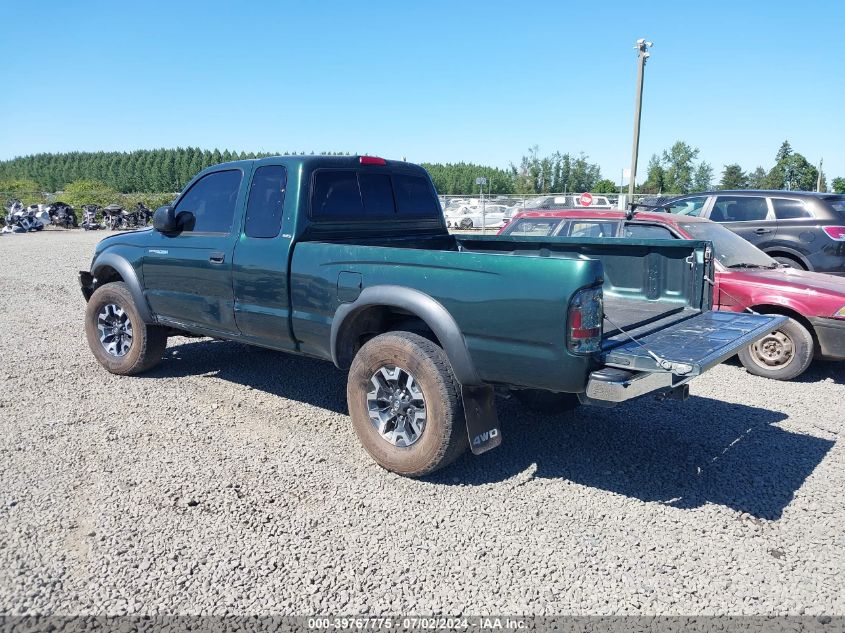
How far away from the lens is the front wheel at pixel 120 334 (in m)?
6.07

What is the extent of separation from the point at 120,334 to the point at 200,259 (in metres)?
1.65

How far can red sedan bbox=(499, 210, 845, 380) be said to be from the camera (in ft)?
20.0

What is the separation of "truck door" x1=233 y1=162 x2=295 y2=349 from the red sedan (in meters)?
3.93

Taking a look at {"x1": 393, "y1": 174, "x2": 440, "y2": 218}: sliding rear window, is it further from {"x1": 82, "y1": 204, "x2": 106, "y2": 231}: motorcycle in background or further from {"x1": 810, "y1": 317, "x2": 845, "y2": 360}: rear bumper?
{"x1": 82, "y1": 204, "x2": 106, "y2": 231}: motorcycle in background

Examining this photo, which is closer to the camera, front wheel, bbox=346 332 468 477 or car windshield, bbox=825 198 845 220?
front wheel, bbox=346 332 468 477

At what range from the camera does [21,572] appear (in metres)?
3.07

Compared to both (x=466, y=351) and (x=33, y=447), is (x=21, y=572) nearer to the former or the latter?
(x=33, y=447)

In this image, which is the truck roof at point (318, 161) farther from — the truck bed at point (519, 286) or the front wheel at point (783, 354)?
the front wheel at point (783, 354)

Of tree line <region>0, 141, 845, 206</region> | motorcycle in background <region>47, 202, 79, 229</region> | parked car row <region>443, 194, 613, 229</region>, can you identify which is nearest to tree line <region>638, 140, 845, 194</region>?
tree line <region>0, 141, 845, 206</region>

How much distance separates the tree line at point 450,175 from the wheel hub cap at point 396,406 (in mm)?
37475

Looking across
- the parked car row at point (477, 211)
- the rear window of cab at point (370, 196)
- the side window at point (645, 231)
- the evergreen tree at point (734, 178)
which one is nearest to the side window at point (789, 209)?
the side window at point (645, 231)

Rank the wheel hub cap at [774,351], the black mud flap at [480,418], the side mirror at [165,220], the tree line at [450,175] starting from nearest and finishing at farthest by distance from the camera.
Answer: the black mud flap at [480,418], the side mirror at [165,220], the wheel hub cap at [774,351], the tree line at [450,175]

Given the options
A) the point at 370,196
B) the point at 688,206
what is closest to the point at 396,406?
the point at 370,196

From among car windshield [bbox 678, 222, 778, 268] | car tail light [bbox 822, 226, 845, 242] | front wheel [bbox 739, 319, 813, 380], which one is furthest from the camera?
car tail light [bbox 822, 226, 845, 242]
